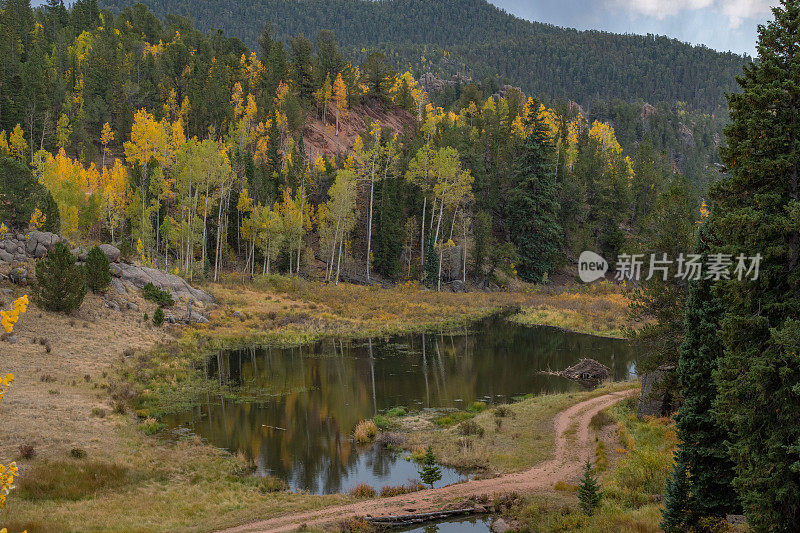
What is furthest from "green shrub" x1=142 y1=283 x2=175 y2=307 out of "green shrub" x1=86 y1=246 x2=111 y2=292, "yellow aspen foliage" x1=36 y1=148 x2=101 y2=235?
"yellow aspen foliage" x1=36 y1=148 x2=101 y2=235

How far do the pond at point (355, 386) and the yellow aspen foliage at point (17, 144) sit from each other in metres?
42.9

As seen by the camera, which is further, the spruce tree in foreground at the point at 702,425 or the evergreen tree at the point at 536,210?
the evergreen tree at the point at 536,210

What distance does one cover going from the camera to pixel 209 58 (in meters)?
93.2

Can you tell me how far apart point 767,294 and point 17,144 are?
2820 inches

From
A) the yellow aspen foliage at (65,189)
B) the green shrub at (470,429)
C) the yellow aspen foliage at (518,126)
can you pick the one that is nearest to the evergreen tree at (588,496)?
the green shrub at (470,429)

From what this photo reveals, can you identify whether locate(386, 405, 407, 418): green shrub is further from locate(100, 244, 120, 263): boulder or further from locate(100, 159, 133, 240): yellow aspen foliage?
locate(100, 159, 133, 240): yellow aspen foliage

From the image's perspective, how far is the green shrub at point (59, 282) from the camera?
32.7 meters

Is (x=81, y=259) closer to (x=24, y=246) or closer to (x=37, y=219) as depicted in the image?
(x=24, y=246)

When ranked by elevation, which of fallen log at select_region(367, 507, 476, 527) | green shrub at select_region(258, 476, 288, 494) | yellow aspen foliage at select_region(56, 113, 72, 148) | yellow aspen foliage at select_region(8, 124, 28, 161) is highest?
yellow aspen foliage at select_region(56, 113, 72, 148)

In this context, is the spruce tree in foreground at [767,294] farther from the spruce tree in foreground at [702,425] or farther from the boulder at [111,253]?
the boulder at [111,253]

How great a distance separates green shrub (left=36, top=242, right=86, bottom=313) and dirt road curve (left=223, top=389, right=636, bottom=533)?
25354 millimetres

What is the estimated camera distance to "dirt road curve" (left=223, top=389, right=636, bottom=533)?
1473 centimetres

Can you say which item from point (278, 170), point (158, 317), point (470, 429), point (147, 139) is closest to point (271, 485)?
point (470, 429)

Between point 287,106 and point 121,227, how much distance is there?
29.4 meters
